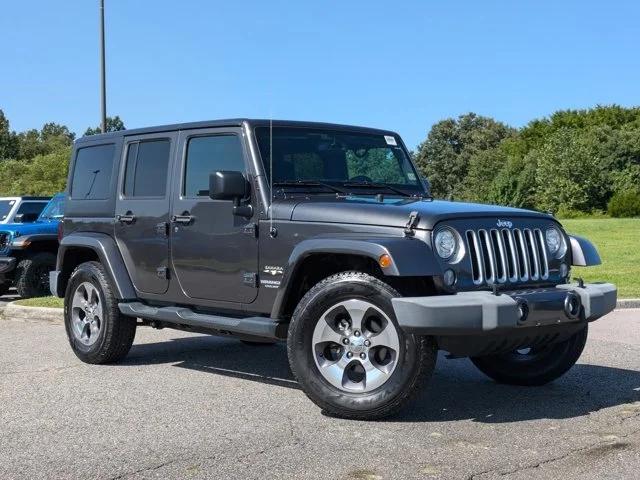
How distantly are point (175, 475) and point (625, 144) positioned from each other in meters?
73.2

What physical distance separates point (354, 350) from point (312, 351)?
282 millimetres

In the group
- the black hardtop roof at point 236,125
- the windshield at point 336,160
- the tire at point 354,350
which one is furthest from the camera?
the black hardtop roof at point 236,125

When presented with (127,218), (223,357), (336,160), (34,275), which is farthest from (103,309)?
(34,275)

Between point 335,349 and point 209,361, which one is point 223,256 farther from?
point 209,361

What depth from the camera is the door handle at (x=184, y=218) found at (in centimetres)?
691

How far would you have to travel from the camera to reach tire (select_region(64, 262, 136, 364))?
767 centimetres

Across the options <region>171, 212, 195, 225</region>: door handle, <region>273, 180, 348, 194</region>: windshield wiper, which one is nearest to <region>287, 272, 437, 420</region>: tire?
<region>273, 180, 348, 194</region>: windshield wiper

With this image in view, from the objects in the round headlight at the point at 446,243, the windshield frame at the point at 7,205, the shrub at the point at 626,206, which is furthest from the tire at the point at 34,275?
the shrub at the point at 626,206

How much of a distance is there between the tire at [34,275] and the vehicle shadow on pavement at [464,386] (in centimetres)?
563

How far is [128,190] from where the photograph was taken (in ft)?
25.3

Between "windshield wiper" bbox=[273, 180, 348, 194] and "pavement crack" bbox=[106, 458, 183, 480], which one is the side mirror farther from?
"pavement crack" bbox=[106, 458, 183, 480]

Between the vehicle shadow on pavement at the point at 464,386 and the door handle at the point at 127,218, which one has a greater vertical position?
the door handle at the point at 127,218

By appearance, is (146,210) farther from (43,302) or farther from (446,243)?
(43,302)

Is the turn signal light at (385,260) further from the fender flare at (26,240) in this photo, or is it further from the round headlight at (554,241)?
the fender flare at (26,240)
